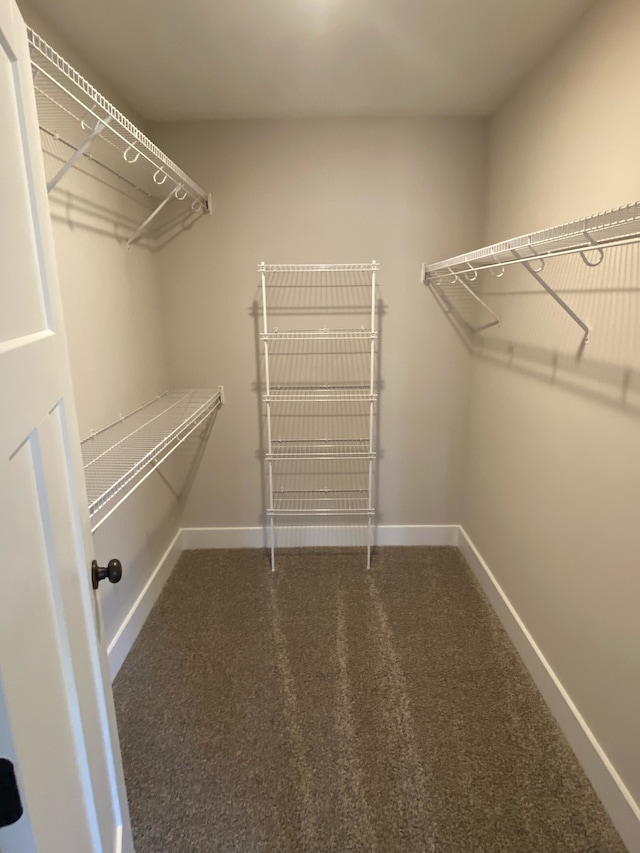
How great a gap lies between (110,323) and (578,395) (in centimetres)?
177

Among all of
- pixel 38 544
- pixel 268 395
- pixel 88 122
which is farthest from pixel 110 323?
pixel 38 544

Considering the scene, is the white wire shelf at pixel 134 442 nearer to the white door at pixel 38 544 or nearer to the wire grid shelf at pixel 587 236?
the white door at pixel 38 544

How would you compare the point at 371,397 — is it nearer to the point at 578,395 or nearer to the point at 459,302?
the point at 459,302

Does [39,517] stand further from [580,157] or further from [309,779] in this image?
[580,157]

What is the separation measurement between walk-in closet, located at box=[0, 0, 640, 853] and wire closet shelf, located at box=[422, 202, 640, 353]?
0.02 metres

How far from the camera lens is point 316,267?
240cm

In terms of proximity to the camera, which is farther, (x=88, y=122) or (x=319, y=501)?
(x=319, y=501)

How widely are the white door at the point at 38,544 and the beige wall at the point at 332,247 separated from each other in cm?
170

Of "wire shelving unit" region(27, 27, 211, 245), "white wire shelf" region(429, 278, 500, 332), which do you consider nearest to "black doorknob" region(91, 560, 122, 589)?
"wire shelving unit" region(27, 27, 211, 245)

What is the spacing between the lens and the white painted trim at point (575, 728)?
132 centimetres

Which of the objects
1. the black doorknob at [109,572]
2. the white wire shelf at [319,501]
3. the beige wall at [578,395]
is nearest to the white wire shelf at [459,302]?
the beige wall at [578,395]

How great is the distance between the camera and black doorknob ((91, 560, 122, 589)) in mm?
984

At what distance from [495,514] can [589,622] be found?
2.72 feet

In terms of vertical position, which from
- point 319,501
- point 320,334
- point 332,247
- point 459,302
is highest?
point 332,247
